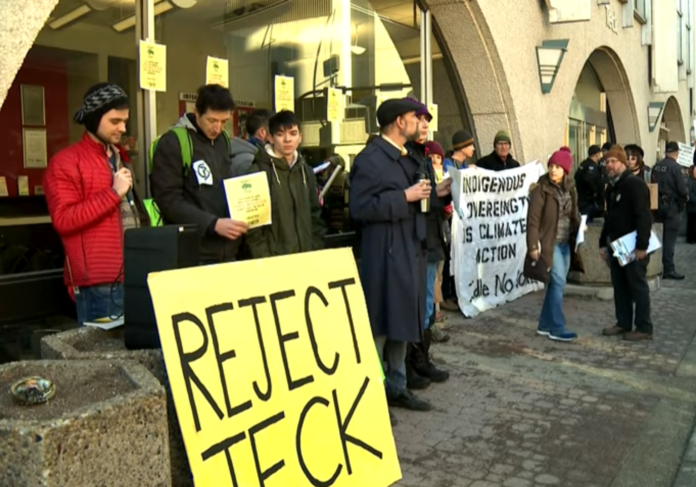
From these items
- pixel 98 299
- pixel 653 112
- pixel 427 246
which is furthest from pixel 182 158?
pixel 653 112

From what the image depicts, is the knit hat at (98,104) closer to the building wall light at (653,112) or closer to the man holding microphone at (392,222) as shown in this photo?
the man holding microphone at (392,222)

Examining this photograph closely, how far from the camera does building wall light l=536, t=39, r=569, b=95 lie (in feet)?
A: 32.6

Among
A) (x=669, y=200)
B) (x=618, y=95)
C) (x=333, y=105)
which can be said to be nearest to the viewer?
(x=333, y=105)

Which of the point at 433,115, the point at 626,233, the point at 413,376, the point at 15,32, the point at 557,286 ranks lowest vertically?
the point at 413,376

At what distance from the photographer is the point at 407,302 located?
4.39m

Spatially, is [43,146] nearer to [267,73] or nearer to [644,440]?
[267,73]

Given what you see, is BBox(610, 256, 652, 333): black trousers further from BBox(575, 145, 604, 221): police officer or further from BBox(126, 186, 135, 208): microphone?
BBox(126, 186, 135, 208): microphone

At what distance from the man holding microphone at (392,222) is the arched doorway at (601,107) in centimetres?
1081

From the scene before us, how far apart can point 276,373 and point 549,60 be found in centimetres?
835

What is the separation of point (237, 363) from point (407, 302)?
190 cm

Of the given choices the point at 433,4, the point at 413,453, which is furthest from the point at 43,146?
the point at 433,4

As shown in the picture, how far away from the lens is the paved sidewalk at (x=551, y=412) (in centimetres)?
390

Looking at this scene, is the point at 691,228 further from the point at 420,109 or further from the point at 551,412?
the point at 420,109

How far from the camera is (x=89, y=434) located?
217cm
